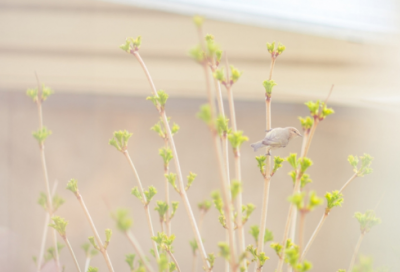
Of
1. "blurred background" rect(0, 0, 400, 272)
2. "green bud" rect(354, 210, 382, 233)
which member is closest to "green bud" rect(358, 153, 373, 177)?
"green bud" rect(354, 210, 382, 233)

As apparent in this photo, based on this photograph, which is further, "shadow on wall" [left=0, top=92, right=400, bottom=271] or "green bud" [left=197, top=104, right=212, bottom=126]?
"shadow on wall" [left=0, top=92, right=400, bottom=271]

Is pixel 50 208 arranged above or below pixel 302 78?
below

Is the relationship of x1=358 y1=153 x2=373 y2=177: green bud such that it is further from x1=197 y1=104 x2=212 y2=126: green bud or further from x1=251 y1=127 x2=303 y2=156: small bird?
x1=197 y1=104 x2=212 y2=126: green bud

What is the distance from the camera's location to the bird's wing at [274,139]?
0.29 meters

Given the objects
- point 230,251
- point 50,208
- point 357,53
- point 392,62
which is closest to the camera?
point 230,251

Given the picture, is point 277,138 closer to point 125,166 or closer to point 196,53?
point 196,53

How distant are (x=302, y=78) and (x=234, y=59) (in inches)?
7.7

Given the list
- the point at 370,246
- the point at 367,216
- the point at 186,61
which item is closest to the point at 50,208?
the point at 367,216

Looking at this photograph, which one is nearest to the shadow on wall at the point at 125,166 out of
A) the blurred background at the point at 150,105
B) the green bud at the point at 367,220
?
the blurred background at the point at 150,105

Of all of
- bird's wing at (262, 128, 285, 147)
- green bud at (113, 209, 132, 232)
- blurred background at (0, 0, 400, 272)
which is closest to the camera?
green bud at (113, 209, 132, 232)

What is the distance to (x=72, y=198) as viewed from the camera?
854 millimetres

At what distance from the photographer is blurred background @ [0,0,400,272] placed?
81 cm

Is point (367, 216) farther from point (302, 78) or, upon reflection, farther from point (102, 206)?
point (102, 206)

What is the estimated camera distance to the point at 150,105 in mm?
867
